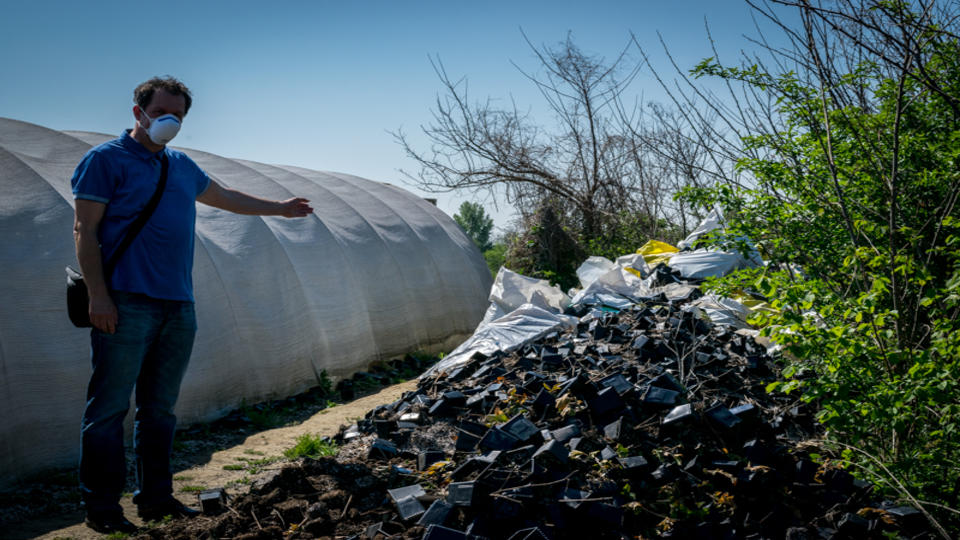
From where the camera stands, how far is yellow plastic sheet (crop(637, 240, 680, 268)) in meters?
8.31

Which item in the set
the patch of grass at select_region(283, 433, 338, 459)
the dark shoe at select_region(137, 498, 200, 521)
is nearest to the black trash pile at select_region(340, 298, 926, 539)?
A: the patch of grass at select_region(283, 433, 338, 459)

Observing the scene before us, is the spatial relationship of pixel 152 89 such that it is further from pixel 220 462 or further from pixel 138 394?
pixel 220 462

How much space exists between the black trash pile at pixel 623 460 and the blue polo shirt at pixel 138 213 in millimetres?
1585

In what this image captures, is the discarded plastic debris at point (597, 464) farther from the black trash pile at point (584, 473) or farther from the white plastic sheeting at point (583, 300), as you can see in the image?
the white plastic sheeting at point (583, 300)

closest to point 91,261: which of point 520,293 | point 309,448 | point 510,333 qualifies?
point 309,448

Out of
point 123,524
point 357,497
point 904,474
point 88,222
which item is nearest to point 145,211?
point 88,222

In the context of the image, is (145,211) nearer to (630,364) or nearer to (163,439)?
(163,439)

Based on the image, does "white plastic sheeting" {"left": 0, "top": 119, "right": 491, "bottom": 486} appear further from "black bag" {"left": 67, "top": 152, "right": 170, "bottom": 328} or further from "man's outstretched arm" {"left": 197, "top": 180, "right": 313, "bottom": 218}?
"man's outstretched arm" {"left": 197, "top": 180, "right": 313, "bottom": 218}

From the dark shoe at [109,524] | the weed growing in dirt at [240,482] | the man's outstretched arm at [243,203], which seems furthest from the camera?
the weed growing in dirt at [240,482]

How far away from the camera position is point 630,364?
15.4 ft

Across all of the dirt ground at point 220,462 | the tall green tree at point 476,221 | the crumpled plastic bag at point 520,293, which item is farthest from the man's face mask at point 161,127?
the tall green tree at point 476,221

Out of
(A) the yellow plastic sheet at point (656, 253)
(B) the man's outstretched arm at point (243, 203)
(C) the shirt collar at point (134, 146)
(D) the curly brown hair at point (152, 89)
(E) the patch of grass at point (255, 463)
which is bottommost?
(E) the patch of grass at point (255, 463)

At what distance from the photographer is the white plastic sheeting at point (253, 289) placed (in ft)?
14.4

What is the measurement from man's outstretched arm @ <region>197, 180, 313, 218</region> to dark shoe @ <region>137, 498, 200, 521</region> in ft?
5.27
